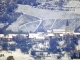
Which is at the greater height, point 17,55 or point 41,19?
point 41,19

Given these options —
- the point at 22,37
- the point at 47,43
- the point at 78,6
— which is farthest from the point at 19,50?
the point at 78,6

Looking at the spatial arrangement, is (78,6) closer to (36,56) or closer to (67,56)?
(67,56)

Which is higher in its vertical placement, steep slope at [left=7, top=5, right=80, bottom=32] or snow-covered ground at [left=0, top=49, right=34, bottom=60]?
steep slope at [left=7, top=5, right=80, bottom=32]

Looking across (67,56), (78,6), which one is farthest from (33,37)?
(78,6)

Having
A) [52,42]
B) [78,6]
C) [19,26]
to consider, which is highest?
[78,6]

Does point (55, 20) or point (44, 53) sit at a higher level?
point (55, 20)

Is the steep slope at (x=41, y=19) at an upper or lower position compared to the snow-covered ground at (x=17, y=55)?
upper

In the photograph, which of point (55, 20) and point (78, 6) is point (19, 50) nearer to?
point (55, 20)

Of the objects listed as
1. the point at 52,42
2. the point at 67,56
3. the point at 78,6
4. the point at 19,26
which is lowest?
the point at 67,56

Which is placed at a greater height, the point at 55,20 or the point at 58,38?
the point at 55,20
